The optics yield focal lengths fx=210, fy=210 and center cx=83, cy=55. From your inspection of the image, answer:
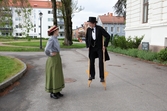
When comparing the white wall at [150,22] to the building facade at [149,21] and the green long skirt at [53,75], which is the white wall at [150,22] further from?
the green long skirt at [53,75]

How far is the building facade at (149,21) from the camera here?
46.2ft

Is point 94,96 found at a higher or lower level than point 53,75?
lower

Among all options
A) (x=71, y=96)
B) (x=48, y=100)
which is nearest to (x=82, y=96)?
(x=71, y=96)

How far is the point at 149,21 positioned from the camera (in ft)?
54.8

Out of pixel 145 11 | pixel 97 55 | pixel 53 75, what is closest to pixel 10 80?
pixel 53 75

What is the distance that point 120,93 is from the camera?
5949 millimetres

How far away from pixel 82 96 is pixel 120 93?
1.10 metres

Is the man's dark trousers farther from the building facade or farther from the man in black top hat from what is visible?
the building facade

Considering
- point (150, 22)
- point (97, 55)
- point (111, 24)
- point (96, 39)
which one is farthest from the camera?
point (111, 24)

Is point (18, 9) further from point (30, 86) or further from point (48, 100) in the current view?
point (48, 100)

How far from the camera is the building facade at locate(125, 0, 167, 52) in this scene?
1408 cm

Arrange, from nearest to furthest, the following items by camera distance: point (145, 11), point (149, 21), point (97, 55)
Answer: point (97, 55), point (149, 21), point (145, 11)

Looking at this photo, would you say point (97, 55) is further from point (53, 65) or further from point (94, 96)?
point (53, 65)

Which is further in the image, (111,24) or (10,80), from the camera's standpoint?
(111,24)
